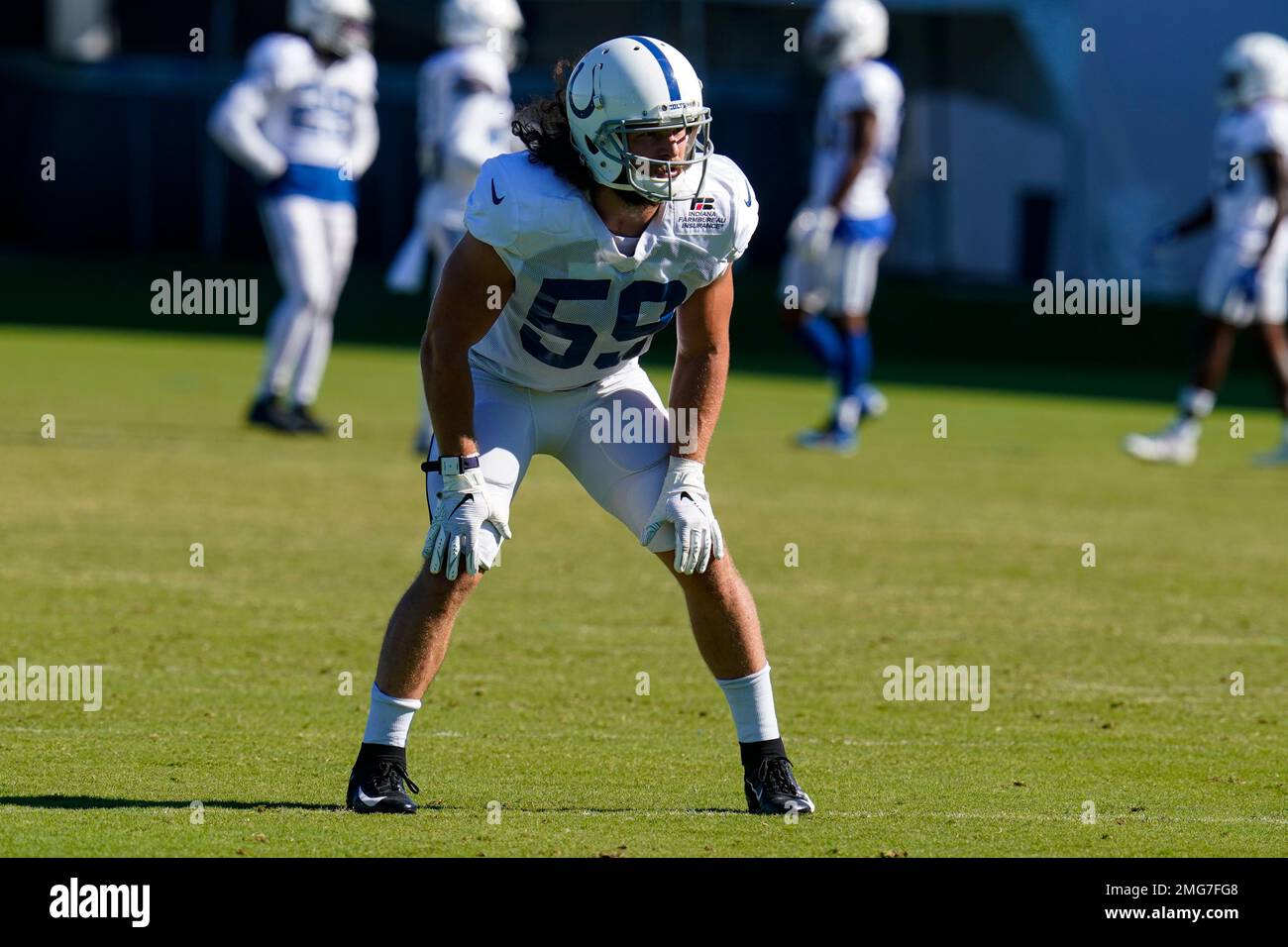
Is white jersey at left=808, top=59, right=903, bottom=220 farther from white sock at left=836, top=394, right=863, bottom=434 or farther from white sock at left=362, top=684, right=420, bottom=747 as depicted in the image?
white sock at left=362, top=684, right=420, bottom=747

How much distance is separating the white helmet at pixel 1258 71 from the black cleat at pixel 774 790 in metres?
10.1

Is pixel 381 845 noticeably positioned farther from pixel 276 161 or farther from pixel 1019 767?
pixel 276 161

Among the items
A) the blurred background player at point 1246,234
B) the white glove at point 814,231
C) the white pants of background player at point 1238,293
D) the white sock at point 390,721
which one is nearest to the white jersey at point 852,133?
the white glove at point 814,231

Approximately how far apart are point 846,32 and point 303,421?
4815mm

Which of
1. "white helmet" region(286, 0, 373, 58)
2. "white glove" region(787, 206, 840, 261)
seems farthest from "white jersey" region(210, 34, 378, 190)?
"white glove" region(787, 206, 840, 261)

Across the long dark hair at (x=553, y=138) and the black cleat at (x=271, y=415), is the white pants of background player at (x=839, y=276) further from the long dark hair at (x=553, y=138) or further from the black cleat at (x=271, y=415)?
the long dark hair at (x=553, y=138)

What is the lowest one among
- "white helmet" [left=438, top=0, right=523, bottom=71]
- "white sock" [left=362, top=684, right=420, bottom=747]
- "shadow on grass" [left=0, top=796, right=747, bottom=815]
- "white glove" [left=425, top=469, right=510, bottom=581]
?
"shadow on grass" [left=0, top=796, right=747, bottom=815]

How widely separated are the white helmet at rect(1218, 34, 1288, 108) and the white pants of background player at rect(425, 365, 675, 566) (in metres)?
9.69

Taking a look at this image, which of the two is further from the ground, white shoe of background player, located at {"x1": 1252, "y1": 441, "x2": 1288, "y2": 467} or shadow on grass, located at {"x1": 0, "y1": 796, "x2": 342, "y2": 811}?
white shoe of background player, located at {"x1": 1252, "y1": 441, "x2": 1288, "y2": 467}

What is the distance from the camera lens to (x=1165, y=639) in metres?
8.56

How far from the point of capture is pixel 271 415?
566 inches

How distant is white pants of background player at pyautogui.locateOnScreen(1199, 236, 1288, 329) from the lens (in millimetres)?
14664

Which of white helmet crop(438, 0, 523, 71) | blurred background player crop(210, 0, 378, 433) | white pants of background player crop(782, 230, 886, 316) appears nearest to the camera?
white helmet crop(438, 0, 523, 71)
